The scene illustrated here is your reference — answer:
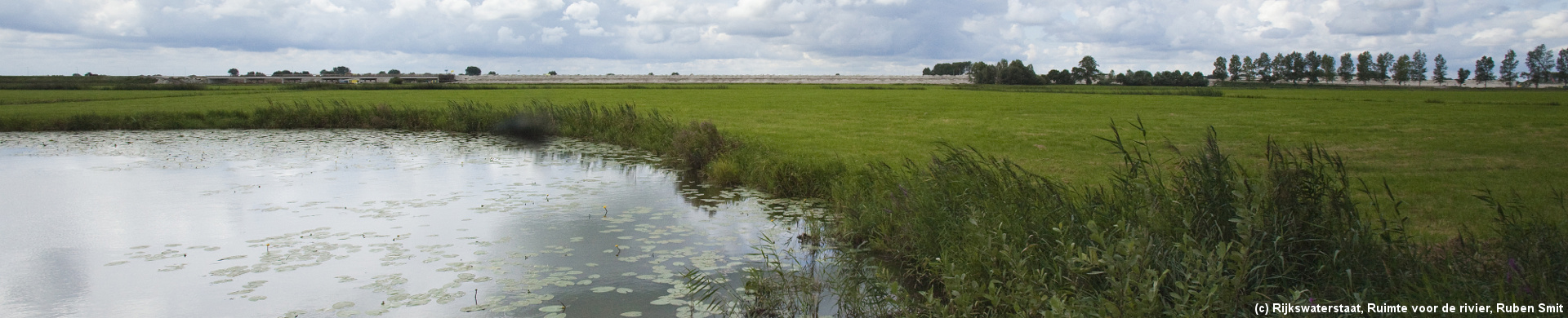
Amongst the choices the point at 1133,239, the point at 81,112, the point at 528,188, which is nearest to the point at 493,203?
the point at 528,188

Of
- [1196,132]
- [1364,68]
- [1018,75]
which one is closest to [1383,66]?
[1364,68]

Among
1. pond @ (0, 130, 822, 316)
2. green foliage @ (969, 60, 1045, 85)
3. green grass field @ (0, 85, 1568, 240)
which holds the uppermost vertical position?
green foliage @ (969, 60, 1045, 85)

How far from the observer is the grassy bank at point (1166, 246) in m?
4.72

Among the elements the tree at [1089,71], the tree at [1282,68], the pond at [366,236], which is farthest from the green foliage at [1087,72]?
the pond at [366,236]

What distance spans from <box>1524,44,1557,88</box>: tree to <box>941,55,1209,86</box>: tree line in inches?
1472

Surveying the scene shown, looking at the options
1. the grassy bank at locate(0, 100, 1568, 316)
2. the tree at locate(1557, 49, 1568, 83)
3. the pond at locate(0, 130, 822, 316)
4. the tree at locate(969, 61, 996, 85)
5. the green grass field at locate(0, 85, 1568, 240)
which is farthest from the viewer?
the tree at locate(969, 61, 996, 85)

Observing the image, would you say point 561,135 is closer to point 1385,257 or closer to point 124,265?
point 124,265

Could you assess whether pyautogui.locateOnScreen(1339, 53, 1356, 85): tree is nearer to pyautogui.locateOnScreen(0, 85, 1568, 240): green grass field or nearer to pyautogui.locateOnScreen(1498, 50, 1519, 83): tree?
pyautogui.locateOnScreen(1498, 50, 1519, 83): tree

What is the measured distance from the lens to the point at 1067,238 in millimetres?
6371

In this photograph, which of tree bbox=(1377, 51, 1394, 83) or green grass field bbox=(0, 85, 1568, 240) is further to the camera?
tree bbox=(1377, 51, 1394, 83)

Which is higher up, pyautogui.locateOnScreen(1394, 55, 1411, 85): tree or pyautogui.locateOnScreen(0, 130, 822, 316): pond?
pyautogui.locateOnScreen(1394, 55, 1411, 85): tree

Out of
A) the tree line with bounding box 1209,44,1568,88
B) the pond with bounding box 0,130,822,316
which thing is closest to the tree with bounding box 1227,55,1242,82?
the tree line with bounding box 1209,44,1568,88

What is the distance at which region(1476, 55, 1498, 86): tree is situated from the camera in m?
116

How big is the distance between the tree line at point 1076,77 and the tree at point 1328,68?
112 feet
